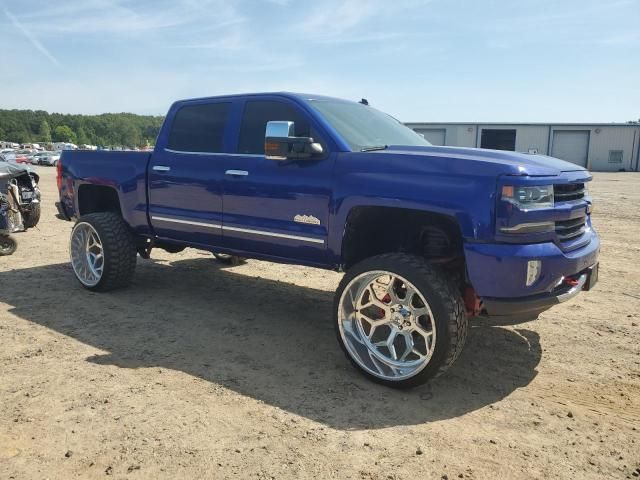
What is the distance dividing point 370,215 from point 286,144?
0.81 meters

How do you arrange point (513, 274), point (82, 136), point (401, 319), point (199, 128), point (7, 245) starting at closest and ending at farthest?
1. point (513, 274)
2. point (401, 319)
3. point (199, 128)
4. point (7, 245)
5. point (82, 136)

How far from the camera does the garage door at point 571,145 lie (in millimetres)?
51531

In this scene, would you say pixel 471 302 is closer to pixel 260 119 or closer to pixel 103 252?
pixel 260 119

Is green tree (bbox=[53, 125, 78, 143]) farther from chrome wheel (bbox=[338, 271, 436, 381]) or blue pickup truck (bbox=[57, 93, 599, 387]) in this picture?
chrome wheel (bbox=[338, 271, 436, 381])

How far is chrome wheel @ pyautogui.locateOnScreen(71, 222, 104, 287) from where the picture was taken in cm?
575

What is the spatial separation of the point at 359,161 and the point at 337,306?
1.05 metres

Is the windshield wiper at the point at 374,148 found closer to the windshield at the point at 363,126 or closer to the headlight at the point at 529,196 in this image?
the windshield at the point at 363,126

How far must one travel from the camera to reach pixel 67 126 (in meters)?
168

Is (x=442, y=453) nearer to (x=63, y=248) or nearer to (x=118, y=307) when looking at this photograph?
(x=118, y=307)

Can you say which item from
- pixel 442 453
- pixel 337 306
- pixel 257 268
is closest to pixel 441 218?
pixel 337 306

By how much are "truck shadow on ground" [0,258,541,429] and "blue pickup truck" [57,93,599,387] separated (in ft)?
0.87

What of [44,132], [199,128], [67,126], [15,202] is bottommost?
[15,202]

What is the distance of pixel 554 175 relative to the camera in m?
3.42

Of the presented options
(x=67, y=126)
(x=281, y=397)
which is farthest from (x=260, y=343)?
(x=67, y=126)
